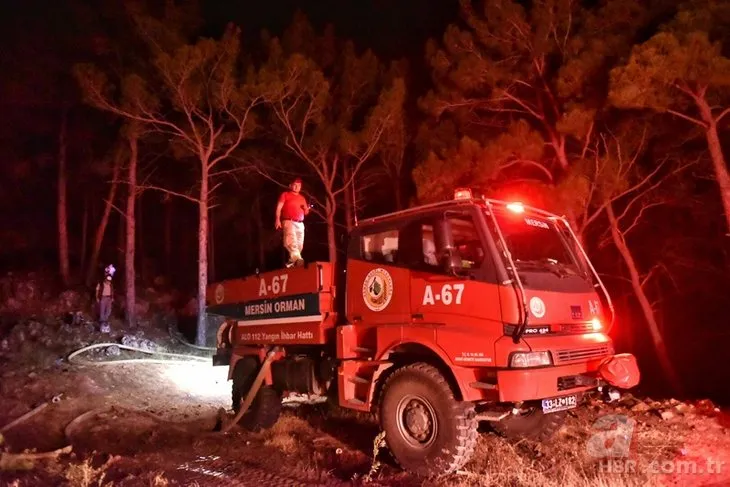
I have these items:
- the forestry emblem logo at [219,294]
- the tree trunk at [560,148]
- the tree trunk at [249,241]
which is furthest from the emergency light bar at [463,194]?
the tree trunk at [249,241]

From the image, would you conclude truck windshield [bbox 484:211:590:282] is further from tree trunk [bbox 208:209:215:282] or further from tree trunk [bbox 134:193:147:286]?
tree trunk [bbox 134:193:147:286]

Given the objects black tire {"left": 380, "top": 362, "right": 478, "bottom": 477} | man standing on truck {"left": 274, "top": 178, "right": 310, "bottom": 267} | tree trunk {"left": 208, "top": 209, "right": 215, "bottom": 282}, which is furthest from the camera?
tree trunk {"left": 208, "top": 209, "right": 215, "bottom": 282}

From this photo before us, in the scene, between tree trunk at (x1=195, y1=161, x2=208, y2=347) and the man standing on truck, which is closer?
the man standing on truck

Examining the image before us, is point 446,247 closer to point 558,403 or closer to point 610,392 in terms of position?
point 558,403

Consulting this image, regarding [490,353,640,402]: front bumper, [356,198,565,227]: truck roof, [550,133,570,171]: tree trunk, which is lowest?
[490,353,640,402]: front bumper

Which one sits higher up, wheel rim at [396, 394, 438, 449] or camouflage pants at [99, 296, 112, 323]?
camouflage pants at [99, 296, 112, 323]

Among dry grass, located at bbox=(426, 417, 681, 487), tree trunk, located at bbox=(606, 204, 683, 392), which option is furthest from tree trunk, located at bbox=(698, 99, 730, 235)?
dry grass, located at bbox=(426, 417, 681, 487)

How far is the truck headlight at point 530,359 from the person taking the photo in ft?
16.3

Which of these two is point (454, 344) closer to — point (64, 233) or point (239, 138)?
point (239, 138)

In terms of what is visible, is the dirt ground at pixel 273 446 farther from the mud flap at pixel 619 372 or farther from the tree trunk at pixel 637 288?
the tree trunk at pixel 637 288

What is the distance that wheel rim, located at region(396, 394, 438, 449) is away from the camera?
18.0ft

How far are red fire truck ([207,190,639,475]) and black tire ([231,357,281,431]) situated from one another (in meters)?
0.82

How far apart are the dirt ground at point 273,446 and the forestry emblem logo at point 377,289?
5.12 ft

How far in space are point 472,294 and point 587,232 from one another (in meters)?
10.9
